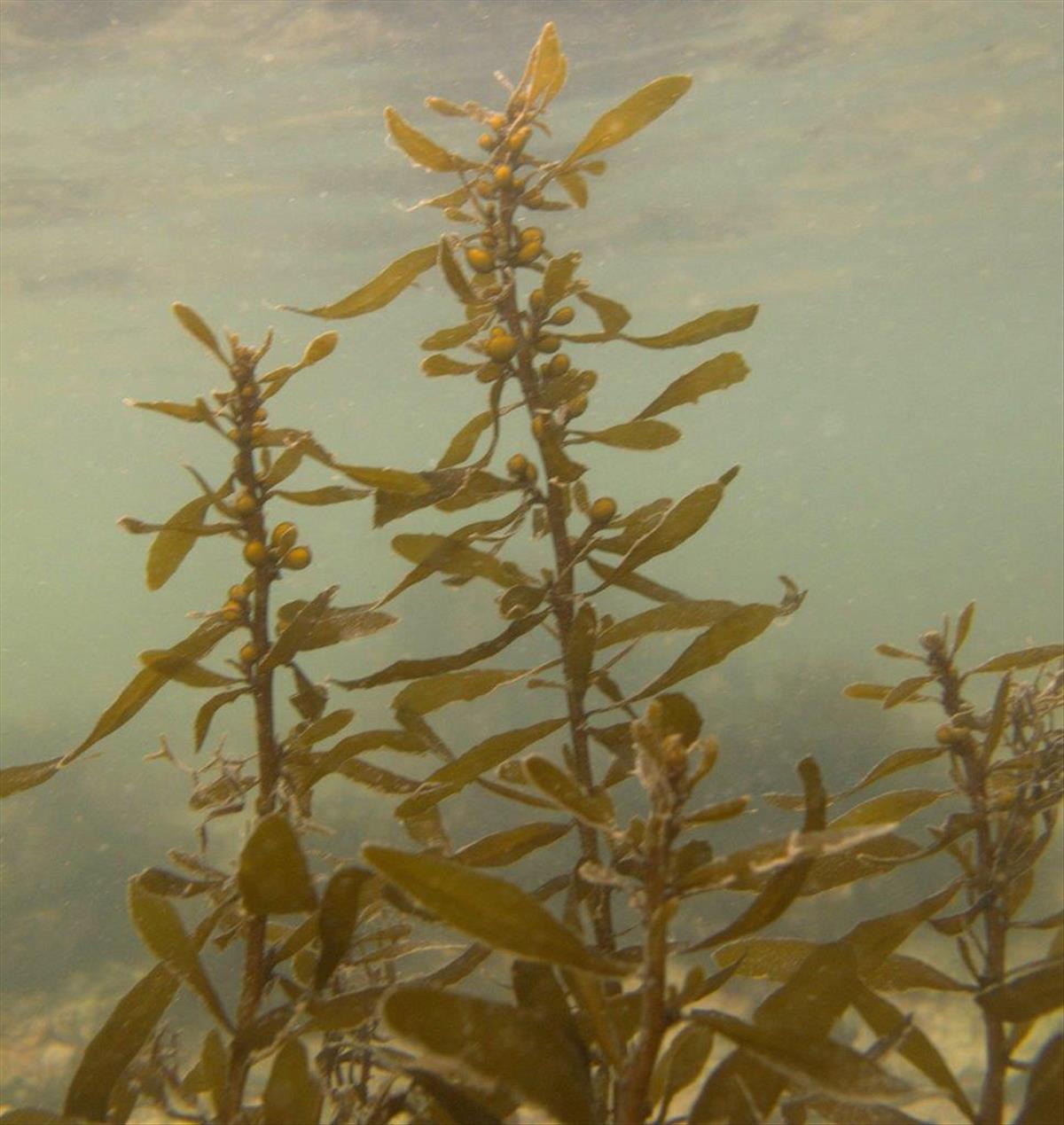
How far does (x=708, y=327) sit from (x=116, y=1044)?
139cm

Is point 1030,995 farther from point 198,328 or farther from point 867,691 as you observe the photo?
point 198,328

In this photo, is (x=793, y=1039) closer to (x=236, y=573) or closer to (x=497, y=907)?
(x=497, y=907)

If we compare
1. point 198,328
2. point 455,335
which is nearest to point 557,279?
point 455,335

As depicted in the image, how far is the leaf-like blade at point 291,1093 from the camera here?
108cm

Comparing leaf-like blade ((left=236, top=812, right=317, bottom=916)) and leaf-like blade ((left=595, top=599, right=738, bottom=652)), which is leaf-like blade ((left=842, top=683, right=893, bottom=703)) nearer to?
leaf-like blade ((left=595, top=599, right=738, bottom=652))

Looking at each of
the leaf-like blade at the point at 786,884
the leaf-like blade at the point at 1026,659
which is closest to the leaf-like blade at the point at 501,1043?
the leaf-like blade at the point at 786,884

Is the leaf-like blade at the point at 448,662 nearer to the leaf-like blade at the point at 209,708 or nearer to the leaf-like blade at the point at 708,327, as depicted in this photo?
the leaf-like blade at the point at 209,708

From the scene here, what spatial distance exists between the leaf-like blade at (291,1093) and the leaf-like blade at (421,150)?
1.36 metres

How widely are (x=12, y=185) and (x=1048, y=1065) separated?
80.5 feet

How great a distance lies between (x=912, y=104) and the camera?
868 inches

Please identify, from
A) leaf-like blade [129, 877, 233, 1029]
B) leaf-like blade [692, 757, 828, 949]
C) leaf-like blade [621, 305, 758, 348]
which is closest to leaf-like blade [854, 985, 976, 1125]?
leaf-like blade [692, 757, 828, 949]

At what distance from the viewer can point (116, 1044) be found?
1273mm

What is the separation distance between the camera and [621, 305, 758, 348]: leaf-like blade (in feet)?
5.60

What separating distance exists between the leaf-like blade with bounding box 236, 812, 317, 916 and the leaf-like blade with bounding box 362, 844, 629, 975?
197mm
